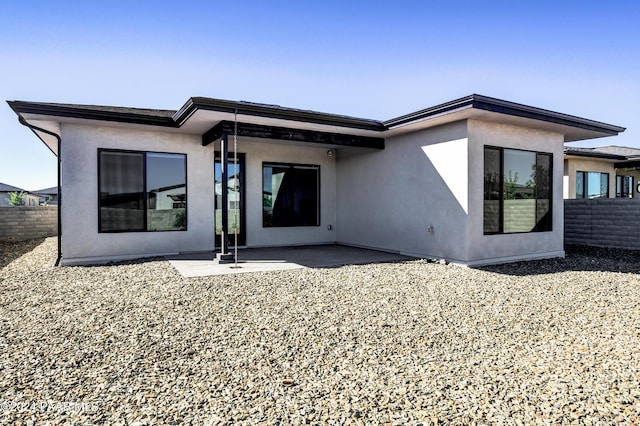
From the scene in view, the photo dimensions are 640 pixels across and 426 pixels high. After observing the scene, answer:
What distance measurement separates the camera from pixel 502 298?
4.82m

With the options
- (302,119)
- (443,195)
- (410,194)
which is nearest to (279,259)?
(302,119)

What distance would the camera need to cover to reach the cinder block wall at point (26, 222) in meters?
11.1

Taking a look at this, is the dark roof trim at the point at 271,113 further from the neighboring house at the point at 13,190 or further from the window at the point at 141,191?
the neighboring house at the point at 13,190

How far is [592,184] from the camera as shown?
1402 centimetres

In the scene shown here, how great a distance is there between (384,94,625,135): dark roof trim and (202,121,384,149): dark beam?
99 centimetres

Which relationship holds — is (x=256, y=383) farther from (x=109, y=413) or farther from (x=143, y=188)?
(x=143, y=188)

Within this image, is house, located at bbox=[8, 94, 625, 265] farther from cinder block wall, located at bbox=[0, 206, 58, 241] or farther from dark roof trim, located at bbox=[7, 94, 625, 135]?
cinder block wall, located at bbox=[0, 206, 58, 241]

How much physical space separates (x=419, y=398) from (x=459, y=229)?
17.3 ft

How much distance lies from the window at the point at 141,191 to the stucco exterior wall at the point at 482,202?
19.7 ft

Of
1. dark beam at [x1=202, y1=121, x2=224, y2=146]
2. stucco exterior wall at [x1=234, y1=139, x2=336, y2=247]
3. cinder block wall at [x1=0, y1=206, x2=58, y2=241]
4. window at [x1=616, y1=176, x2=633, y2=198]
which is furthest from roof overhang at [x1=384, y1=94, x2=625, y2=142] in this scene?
cinder block wall at [x1=0, y1=206, x2=58, y2=241]

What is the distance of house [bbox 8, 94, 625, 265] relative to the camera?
23.0ft

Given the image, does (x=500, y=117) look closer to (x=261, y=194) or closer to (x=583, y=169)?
(x=261, y=194)

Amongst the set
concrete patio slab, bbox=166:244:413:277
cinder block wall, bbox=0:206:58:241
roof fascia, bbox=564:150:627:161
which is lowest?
concrete patio slab, bbox=166:244:413:277

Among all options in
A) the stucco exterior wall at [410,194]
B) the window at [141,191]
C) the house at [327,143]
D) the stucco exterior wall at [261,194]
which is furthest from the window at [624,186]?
the window at [141,191]
